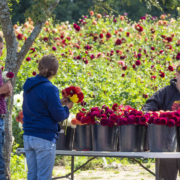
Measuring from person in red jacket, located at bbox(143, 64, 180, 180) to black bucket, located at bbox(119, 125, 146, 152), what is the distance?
49 centimetres

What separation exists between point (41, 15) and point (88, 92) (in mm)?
2223

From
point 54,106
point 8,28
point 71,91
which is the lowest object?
point 54,106

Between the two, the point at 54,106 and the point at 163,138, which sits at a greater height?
the point at 54,106

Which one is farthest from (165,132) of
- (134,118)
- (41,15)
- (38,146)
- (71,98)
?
(41,15)

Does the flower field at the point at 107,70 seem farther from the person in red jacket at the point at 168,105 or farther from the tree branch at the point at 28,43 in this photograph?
the person in red jacket at the point at 168,105

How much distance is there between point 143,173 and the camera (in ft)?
14.7

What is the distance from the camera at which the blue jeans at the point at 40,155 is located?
91.2 inches

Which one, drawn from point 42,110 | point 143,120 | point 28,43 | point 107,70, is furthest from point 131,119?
point 107,70

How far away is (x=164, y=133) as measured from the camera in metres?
2.32

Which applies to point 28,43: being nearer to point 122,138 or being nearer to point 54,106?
point 54,106

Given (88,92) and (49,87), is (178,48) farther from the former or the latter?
(49,87)

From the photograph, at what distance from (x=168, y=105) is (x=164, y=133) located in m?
0.73

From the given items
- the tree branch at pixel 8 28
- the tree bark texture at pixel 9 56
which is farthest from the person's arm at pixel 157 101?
Answer: the tree branch at pixel 8 28

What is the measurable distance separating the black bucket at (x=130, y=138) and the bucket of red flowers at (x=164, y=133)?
13 centimetres
